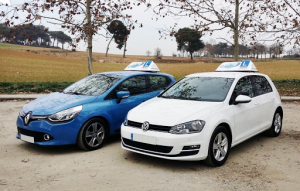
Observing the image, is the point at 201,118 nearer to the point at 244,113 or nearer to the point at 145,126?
the point at 145,126

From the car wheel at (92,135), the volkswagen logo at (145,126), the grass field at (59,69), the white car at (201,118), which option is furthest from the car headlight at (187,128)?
the grass field at (59,69)

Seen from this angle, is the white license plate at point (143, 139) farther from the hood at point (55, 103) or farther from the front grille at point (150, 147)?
the hood at point (55, 103)

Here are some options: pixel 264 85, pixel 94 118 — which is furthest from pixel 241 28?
pixel 94 118

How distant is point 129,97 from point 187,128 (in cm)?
231

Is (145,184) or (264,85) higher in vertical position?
(264,85)

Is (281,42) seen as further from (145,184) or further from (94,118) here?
(145,184)

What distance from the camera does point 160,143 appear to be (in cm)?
452

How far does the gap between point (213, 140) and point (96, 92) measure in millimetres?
2759

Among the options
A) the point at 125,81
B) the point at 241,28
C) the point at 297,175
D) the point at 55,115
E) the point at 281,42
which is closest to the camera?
the point at 297,175

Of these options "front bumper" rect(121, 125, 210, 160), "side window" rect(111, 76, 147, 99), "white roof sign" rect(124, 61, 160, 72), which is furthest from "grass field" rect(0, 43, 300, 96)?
"front bumper" rect(121, 125, 210, 160)

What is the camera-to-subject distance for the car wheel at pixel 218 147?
15.3ft

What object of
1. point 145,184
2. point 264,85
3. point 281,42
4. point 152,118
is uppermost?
point 281,42

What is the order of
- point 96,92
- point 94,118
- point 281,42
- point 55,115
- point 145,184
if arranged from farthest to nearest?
point 281,42, point 96,92, point 94,118, point 55,115, point 145,184

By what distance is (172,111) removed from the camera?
4883 mm
